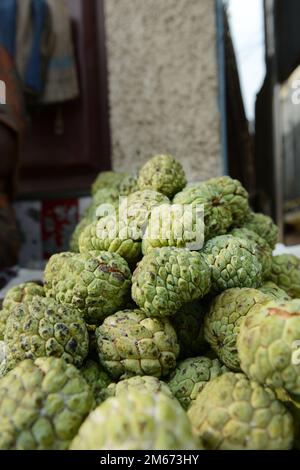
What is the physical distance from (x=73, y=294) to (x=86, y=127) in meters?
3.10

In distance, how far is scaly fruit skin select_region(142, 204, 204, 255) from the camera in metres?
1.41

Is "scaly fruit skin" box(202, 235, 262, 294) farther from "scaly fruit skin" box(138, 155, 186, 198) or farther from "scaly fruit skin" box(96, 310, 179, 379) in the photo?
"scaly fruit skin" box(138, 155, 186, 198)

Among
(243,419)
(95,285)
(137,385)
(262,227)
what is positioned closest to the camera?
(243,419)

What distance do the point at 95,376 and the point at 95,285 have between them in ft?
0.85

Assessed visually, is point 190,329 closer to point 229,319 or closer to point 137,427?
point 229,319

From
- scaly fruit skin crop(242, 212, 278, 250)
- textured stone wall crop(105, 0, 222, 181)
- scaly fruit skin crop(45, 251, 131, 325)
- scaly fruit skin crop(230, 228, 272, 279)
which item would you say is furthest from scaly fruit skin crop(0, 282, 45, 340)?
textured stone wall crop(105, 0, 222, 181)

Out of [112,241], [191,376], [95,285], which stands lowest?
[191,376]

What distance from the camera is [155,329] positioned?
1252mm

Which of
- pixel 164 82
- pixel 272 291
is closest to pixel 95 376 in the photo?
pixel 272 291

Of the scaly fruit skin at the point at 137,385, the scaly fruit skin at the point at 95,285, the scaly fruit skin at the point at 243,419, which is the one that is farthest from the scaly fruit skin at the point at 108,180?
the scaly fruit skin at the point at 243,419

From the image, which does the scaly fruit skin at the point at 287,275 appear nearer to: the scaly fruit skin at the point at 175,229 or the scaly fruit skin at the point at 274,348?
the scaly fruit skin at the point at 175,229

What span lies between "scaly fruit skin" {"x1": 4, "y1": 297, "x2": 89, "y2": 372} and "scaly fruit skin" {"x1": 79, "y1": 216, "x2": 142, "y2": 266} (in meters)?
0.32

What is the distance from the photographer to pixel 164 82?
394 centimetres

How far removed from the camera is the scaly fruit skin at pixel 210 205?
1526 millimetres
